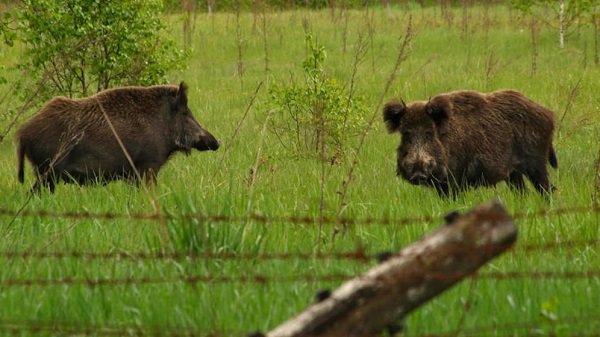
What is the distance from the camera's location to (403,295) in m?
3.68

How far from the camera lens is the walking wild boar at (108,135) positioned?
9500 mm

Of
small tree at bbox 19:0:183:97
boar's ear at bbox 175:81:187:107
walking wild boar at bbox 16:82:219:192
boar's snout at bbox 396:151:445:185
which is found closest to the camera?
boar's snout at bbox 396:151:445:185

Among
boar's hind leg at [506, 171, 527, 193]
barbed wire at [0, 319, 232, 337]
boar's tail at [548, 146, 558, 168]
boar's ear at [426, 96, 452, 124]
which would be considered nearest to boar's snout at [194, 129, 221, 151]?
boar's ear at [426, 96, 452, 124]

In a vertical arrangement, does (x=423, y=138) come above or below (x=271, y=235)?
below

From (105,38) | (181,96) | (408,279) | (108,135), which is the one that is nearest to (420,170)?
(181,96)

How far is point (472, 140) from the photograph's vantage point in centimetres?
988

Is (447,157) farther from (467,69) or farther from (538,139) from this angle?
(467,69)

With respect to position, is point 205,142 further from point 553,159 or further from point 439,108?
point 553,159

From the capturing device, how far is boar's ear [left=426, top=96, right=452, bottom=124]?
9516mm

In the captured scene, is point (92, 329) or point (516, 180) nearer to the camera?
point (92, 329)

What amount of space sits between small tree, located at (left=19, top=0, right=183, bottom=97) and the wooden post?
10040 mm

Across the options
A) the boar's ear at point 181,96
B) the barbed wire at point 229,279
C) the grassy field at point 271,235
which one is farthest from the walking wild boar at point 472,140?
the barbed wire at point 229,279

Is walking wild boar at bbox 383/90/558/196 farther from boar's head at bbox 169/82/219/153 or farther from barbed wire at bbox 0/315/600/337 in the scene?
barbed wire at bbox 0/315/600/337

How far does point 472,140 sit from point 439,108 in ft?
1.86
